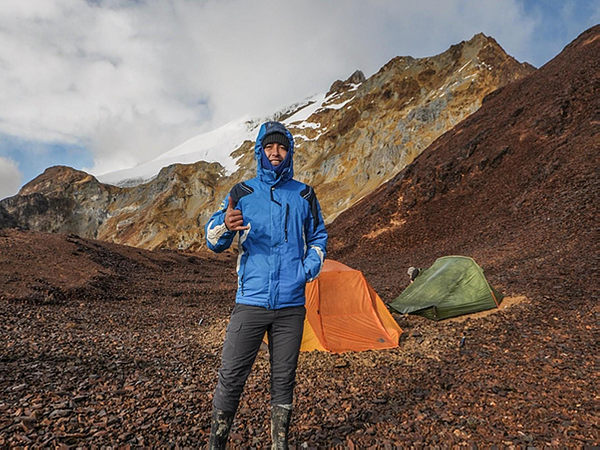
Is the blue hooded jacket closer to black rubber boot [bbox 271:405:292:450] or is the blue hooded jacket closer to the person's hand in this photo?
the person's hand

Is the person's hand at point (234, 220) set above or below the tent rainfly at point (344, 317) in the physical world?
above

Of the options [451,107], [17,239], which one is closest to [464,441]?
[17,239]

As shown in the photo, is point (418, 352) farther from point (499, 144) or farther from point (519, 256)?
point (499, 144)

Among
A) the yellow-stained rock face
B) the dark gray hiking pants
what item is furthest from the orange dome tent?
the yellow-stained rock face

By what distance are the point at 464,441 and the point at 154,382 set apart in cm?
411

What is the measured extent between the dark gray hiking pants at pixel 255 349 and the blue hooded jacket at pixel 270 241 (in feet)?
0.33

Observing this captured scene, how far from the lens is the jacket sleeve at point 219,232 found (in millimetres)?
2904

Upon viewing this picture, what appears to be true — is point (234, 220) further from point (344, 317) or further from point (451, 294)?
point (451, 294)

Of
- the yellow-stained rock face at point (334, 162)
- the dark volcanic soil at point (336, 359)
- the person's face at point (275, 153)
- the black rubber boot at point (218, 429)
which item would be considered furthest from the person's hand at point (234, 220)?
the yellow-stained rock face at point (334, 162)

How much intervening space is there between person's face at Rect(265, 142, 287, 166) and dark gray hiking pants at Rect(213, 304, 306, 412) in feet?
4.25

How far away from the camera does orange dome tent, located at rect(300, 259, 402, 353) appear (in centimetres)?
688

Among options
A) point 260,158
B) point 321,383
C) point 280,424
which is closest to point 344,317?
point 321,383

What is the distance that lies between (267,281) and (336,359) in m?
4.01

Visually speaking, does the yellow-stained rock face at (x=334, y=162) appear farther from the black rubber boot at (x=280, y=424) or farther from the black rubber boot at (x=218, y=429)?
the black rubber boot at (x=218, y=429)
